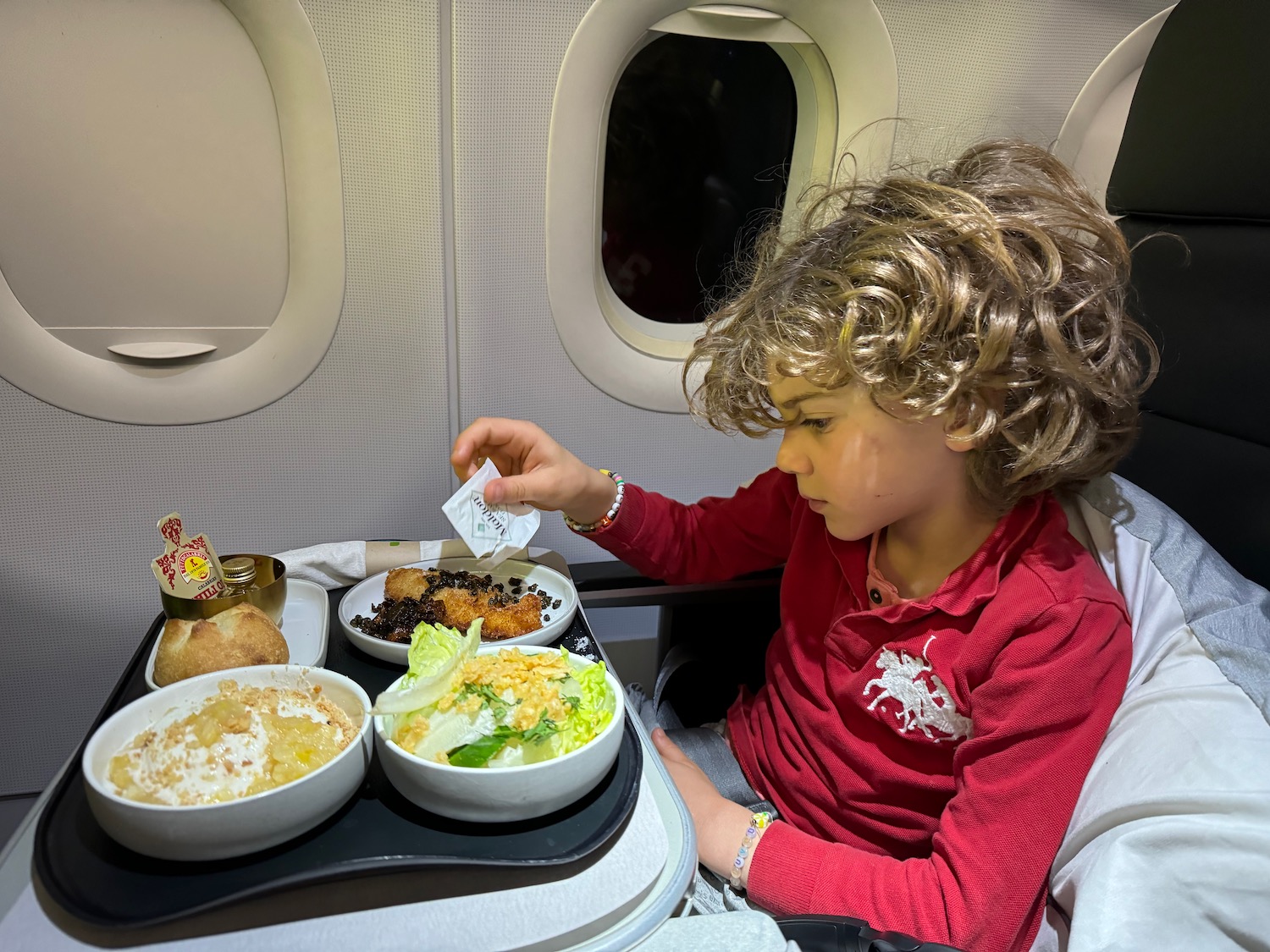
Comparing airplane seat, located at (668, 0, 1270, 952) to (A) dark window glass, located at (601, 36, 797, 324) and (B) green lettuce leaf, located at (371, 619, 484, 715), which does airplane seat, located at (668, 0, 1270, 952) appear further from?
(A) dark window glass, located at (601, 36, 797, 324)

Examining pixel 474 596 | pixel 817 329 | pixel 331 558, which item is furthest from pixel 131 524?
pixel 817 329

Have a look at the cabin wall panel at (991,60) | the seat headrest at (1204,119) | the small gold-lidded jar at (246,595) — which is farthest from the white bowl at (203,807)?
the cabin wall panel at (991,60)

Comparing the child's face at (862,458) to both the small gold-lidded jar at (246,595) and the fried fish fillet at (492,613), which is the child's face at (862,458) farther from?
the small gold-lidded jar at (246,595)

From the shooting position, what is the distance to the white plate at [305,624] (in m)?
1.07

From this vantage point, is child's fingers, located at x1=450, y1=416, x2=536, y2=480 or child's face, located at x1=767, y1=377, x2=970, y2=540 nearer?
child's face, located at x1=767, y1=377, x2=970, y2=540

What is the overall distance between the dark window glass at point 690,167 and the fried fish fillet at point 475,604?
0.89 m

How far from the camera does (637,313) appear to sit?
6.27ft

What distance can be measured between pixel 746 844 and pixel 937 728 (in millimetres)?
288

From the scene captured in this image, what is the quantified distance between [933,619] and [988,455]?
0.75 feet

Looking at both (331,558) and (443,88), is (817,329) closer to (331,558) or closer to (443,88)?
(331,558)

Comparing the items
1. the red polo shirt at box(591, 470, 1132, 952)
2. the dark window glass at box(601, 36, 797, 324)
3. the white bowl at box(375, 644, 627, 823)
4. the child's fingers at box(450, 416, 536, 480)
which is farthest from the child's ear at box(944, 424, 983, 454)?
the dark window glass at box(601, 36, 797, 324)

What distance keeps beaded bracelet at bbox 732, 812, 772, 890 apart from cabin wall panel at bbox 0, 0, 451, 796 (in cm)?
107

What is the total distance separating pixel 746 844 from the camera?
102 cm

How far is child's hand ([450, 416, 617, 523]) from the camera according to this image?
4.24 ft
